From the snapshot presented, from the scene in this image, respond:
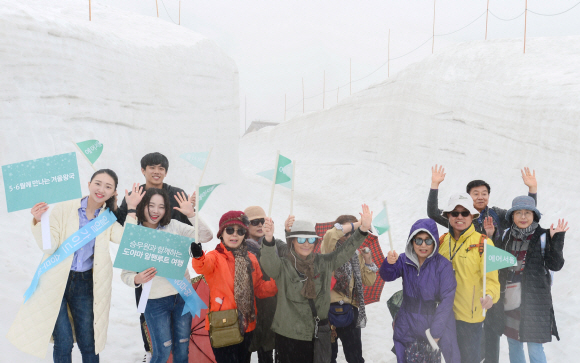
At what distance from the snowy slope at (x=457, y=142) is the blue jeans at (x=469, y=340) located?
5.32 feet

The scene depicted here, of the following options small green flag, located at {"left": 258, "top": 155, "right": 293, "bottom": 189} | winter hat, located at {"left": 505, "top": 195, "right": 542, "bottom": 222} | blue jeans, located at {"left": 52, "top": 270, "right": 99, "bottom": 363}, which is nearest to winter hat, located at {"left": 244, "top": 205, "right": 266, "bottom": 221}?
small green flag, located at {"left": 258, "top": 155, "right": 293, "bottom": 189}

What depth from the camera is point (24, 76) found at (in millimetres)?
8492

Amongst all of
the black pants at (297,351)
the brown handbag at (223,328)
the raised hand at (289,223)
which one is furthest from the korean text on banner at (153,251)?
the black pants at (297,351)

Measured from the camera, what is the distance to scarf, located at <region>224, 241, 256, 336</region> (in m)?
3.47

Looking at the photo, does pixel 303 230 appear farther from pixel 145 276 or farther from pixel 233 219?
pixel 145 276

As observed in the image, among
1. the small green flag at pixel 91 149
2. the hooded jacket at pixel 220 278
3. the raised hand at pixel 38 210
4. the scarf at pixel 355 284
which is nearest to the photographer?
the raised hand at pixel 38 210

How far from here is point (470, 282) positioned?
11.7 ft

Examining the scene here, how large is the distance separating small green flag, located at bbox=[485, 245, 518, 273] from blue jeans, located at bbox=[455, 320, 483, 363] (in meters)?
0.50

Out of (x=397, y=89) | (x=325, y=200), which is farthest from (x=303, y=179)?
(x=397, y=89)

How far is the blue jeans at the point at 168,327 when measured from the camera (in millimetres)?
3408

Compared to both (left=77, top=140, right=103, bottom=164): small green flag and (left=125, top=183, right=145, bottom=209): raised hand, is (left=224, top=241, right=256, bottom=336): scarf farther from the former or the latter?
(left=77, top=140, right=103, bottom=164): small green flag

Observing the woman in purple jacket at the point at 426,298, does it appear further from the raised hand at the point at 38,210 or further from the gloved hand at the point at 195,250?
the raised hand at the point at 38,210

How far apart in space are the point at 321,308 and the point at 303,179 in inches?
641

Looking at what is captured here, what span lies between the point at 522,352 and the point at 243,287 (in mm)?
2502
